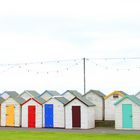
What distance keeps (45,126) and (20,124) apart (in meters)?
2.56

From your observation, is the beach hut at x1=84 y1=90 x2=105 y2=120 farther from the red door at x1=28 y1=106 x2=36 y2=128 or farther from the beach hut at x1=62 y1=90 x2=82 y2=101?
the red door at x1=28 y1=106 x2=36 y2=128

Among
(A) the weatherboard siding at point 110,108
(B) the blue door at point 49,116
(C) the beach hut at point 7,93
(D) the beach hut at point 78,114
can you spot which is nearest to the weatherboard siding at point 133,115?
(D) the beach hut at point 78,114

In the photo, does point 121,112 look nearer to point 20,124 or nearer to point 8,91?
point 20,124

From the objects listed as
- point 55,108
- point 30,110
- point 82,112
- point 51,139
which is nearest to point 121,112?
point 82,112

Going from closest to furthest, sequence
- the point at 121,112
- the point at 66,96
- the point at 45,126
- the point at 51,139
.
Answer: the point at 51,139, the point at 121,112, the point at 45,126, the point at 66,96

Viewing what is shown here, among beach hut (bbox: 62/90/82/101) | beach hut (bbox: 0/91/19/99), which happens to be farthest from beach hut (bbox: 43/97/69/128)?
beach hut (bbox: 0/91/19/99)

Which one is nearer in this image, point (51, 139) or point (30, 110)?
point (51, 139)

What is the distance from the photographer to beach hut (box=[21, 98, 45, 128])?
1467 inches

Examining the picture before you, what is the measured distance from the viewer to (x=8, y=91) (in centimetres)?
4447

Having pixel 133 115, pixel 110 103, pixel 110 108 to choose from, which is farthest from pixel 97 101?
pixel 133 115

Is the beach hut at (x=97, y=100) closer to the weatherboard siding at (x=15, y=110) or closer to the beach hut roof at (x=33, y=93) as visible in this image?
the beach hut roof at (x=33, y=93)

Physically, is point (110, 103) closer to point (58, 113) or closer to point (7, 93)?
point (58, 113)

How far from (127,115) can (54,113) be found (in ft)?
20.5

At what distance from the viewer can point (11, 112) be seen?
38531 mm
